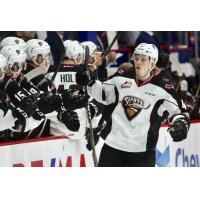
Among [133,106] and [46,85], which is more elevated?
[46,85]

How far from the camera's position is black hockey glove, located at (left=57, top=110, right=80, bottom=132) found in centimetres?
519

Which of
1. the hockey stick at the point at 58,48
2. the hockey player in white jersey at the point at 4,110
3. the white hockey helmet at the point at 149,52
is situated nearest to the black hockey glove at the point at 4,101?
the hockey player in white jersey at the point at 4,110

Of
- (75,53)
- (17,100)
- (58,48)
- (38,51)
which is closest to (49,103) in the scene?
(17,100)

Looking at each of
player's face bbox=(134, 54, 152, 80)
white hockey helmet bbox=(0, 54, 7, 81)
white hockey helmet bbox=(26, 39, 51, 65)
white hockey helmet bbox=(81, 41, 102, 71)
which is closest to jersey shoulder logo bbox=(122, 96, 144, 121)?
player's face bbox=(134, 54, 152, 80)

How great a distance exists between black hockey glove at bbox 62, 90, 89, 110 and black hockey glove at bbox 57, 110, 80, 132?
0.04 m

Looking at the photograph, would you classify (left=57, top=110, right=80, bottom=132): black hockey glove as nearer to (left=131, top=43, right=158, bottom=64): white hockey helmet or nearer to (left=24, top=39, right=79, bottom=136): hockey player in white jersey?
(left=24, top=39, right=79, bottom=136): hockey player in white jersey

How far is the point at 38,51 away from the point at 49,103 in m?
0.49

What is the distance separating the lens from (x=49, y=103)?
16.8ft

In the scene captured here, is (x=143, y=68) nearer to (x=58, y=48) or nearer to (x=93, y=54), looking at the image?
(x=93, y=54)

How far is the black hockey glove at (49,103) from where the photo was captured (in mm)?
5094
